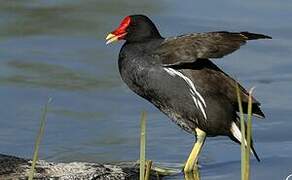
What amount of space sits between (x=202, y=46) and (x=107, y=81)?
8.92 feet

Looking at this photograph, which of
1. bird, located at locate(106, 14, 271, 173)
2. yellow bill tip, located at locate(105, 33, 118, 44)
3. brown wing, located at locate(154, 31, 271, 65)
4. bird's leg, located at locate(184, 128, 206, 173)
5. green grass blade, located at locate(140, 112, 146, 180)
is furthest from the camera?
yellow bill tip, located at locate(105, 33, 118, 44)

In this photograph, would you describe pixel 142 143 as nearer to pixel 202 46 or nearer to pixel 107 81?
pixel 202 46

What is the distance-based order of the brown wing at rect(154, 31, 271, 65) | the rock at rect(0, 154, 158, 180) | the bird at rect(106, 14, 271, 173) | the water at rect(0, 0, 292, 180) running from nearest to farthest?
the rock at rect(0, 154, 158, 180) < the brown wing at rect(154, 31, 271, 65) < the bird at rect(106, 14, 271, 173) < the water at rect(0, 0, 292, 180)

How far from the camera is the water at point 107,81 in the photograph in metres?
8.58

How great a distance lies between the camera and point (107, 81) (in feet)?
33.4

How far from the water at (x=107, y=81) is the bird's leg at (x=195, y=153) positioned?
95 mm

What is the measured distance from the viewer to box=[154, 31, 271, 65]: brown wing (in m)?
7.47

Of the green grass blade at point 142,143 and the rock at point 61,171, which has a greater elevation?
the green grass blade at point 142,143

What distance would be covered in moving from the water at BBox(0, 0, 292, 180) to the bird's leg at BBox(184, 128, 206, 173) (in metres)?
0.09

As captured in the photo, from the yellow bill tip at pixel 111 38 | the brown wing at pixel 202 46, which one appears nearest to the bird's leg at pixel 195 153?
the brown wing at pixel 202 46

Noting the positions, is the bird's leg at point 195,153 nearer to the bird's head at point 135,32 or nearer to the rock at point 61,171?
the rock at point 61,171

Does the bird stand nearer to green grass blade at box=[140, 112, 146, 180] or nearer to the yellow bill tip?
the yellow bill tip

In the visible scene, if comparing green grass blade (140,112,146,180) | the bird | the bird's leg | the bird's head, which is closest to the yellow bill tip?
the bird's head

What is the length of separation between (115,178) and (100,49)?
3672 millimetres
